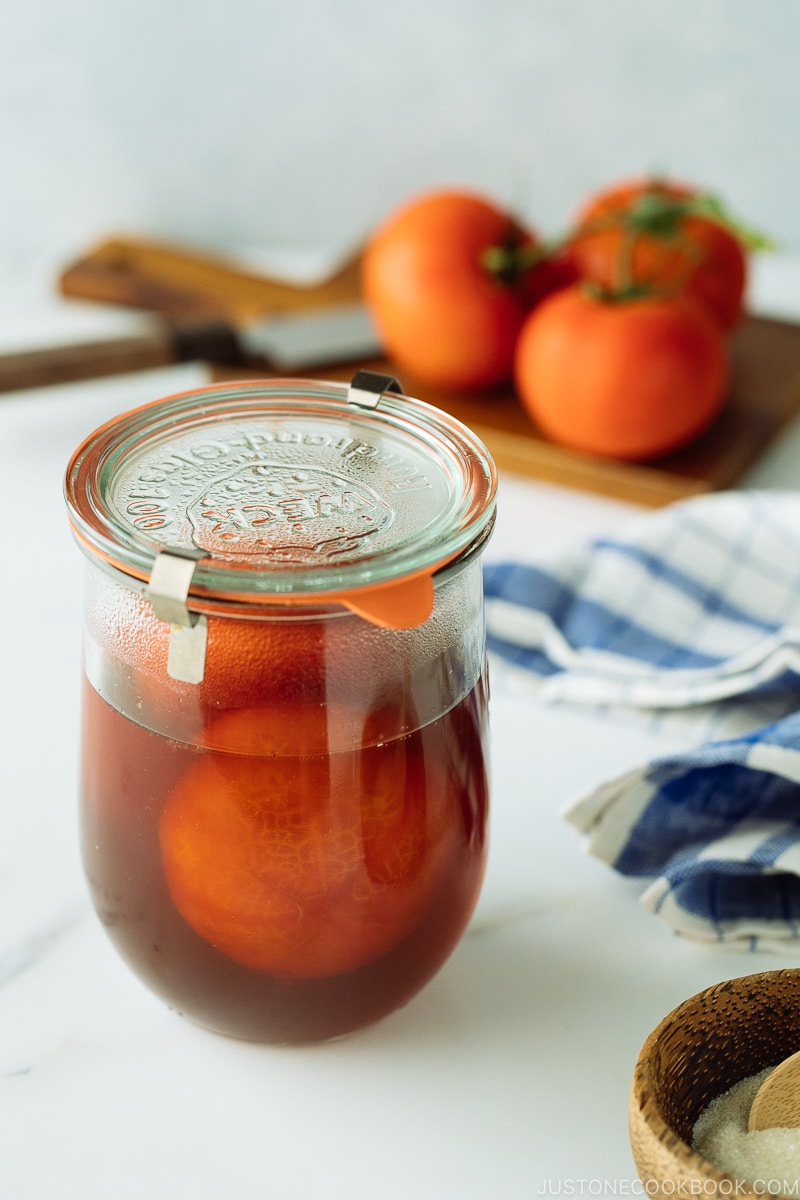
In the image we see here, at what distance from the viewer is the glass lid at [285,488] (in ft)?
1.19

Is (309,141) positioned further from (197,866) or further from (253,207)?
(197,866)

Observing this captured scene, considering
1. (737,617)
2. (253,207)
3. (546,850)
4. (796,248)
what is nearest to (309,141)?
(253,207)

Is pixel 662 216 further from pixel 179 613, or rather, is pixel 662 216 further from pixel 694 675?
pixel 179 613

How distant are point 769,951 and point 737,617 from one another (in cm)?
24

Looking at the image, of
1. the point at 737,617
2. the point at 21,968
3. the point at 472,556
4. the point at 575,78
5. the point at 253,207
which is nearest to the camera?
the point at 472,556

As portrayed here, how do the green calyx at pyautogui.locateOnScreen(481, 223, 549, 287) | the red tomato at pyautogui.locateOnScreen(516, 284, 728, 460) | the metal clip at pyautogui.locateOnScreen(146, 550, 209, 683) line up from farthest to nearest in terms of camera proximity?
1. the green calyx at pyautogui.locateOnScreen(481, 223, 549, 287)
2. the red tomato at pyautogui.locateOnScreen(516, 284, 728, 460)
3. the metal clip at pyautogui.locateOnScreen(146, 550, 209, 683)

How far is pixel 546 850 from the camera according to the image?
1.82ft

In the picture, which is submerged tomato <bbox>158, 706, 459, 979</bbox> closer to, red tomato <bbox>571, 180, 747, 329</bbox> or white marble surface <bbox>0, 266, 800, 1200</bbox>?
white marble surface <bbox>0, 266, 800, 1200</bbox>

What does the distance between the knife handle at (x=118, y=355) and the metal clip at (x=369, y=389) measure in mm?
502

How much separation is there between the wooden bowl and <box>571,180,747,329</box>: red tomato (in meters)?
0.59

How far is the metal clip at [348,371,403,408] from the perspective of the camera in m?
0.44

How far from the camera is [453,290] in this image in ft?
2.94

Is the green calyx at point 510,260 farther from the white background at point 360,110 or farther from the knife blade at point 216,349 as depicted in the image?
the white background at point 360,110

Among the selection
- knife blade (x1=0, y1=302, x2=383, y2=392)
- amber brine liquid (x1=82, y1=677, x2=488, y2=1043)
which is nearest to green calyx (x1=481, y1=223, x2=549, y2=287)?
knife blade (x1=0, y1=302, x2=383, y2=392)
